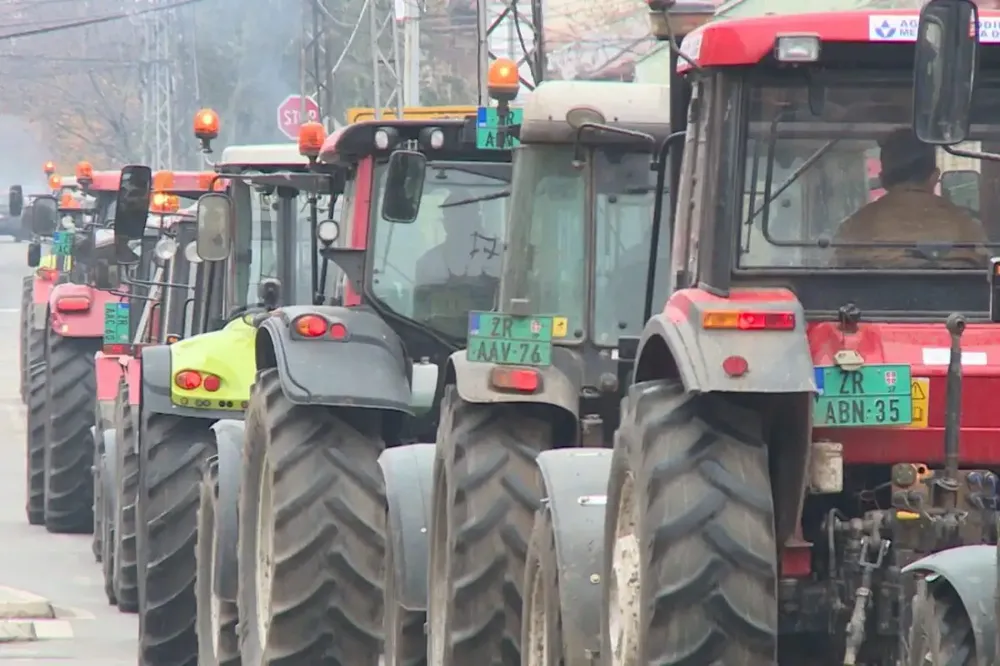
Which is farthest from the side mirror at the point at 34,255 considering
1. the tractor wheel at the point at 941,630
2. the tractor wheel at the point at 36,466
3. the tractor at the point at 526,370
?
the tractor wheel at the point at 941,630

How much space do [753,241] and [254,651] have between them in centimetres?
388

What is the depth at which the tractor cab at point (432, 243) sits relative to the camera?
9.31m

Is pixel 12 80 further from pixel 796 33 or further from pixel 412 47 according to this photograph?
pixel 796 33

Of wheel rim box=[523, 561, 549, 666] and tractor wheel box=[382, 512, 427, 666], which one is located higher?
wheel rim box=[523, 561, 549, 666]

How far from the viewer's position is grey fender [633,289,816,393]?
221 inches

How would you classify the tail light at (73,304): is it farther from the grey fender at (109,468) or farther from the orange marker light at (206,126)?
the orange marker light at (206,126)

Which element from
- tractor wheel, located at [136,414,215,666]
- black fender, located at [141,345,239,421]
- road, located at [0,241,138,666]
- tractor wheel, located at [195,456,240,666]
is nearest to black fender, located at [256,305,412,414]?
tractor wheel, located at [195,456,240,666]

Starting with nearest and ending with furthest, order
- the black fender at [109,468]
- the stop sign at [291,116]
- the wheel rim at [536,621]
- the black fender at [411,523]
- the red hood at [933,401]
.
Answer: the red hood at [933,401] → the wheel rim at [536,621] → the black fender at [411,523] → the black fender at [109,468] → the stop sign at [291,116]

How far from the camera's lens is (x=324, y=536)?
8719mm

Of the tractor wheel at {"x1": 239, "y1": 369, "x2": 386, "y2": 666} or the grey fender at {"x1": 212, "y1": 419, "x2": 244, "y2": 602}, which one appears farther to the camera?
Answer: the grey fender at {"x1": 212, "y1": 419, "x2": 244, "y2": 602}

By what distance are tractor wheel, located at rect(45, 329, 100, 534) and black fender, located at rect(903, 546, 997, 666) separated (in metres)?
12.4

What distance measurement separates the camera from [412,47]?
1011 inches

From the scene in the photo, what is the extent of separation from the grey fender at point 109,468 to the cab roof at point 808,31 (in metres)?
8.36

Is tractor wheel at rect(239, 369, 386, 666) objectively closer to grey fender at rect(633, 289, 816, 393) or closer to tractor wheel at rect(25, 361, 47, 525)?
grey fender at rect(633, 289, 816, 393)
